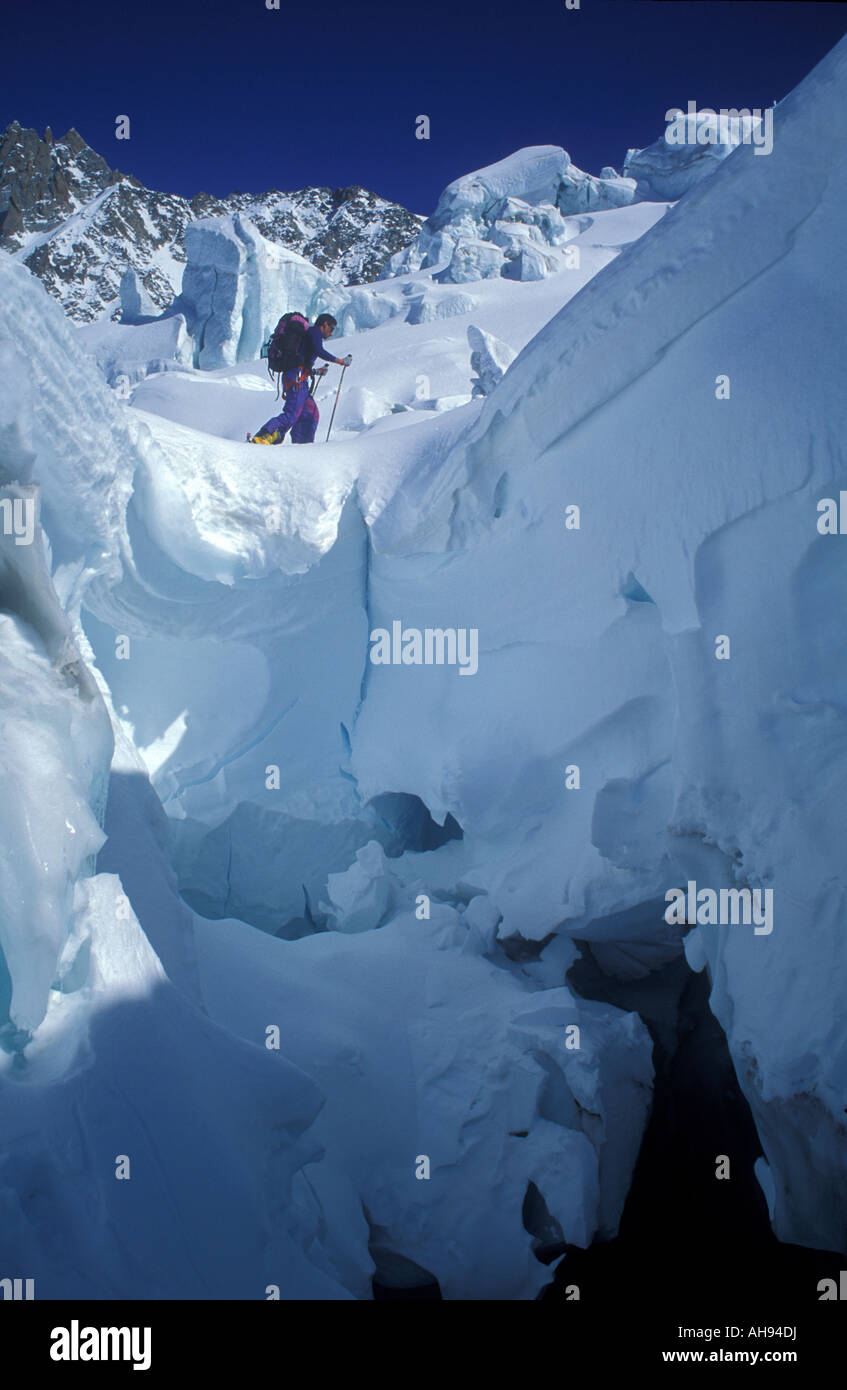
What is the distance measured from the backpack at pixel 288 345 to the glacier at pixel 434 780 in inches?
117

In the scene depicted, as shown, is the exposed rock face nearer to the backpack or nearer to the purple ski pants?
the backpack

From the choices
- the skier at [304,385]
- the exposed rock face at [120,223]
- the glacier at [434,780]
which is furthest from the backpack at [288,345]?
the exposed rock face at [120,223]

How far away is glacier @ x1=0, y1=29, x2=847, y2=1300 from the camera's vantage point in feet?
6.21

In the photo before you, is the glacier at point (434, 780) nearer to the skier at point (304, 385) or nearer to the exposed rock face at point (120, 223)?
the skier at point (304, 385)

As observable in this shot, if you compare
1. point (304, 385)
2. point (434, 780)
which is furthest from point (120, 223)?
point (434, 780)

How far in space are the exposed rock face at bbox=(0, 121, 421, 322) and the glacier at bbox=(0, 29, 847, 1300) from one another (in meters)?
23.3

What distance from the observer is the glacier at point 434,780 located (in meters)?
1.89

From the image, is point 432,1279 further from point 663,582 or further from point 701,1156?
point 663,582

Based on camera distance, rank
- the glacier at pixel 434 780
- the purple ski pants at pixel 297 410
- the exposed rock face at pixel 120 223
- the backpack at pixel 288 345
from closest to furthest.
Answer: the glacier at pixel 434 780, the purple ski pants at pixel 297 410, the backpack at pixel 288 345, the exposed rock face at pixel 120 223

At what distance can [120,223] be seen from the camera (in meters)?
31.2

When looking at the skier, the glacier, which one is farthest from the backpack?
the glacier

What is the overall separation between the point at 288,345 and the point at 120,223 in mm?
30843

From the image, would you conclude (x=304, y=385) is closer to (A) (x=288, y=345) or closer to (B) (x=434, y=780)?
(A) (x=288, y=345)

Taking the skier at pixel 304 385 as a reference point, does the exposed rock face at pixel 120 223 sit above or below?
above
